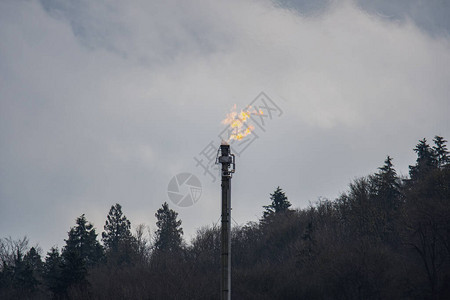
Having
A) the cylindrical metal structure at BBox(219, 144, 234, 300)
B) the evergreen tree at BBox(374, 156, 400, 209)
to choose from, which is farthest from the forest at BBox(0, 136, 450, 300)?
the cylindrical metal structure at BBox(219, 144, 234, 300)

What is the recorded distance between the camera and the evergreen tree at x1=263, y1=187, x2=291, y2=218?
88131 mm

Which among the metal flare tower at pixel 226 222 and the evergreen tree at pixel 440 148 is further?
the evergreen tree at pixel 440 148

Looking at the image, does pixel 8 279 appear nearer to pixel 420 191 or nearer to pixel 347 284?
pixel 347 284

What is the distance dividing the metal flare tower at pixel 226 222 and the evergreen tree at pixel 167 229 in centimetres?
7410

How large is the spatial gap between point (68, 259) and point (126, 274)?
15.3 meters

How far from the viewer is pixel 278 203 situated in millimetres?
88812

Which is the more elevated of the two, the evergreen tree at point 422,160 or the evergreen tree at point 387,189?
the evergreen tree at point 422,160

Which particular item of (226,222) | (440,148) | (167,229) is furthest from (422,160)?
(226,222)

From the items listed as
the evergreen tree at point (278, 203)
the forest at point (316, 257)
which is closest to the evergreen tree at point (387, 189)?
the forest at point (316, 257)

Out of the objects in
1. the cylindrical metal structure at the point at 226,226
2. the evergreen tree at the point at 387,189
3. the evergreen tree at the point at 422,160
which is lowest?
the cylindrical metal structure at the point at 226,226

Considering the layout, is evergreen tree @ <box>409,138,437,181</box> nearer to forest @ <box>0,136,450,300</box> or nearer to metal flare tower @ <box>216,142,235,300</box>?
forest @ <box>0,136,450,300</box>

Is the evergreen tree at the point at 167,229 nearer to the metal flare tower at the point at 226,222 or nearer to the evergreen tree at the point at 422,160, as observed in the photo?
the evergreen tree at the point at 422,160

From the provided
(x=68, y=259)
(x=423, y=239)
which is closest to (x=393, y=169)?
(x=423, y=239)

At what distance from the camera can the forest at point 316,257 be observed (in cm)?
4603
